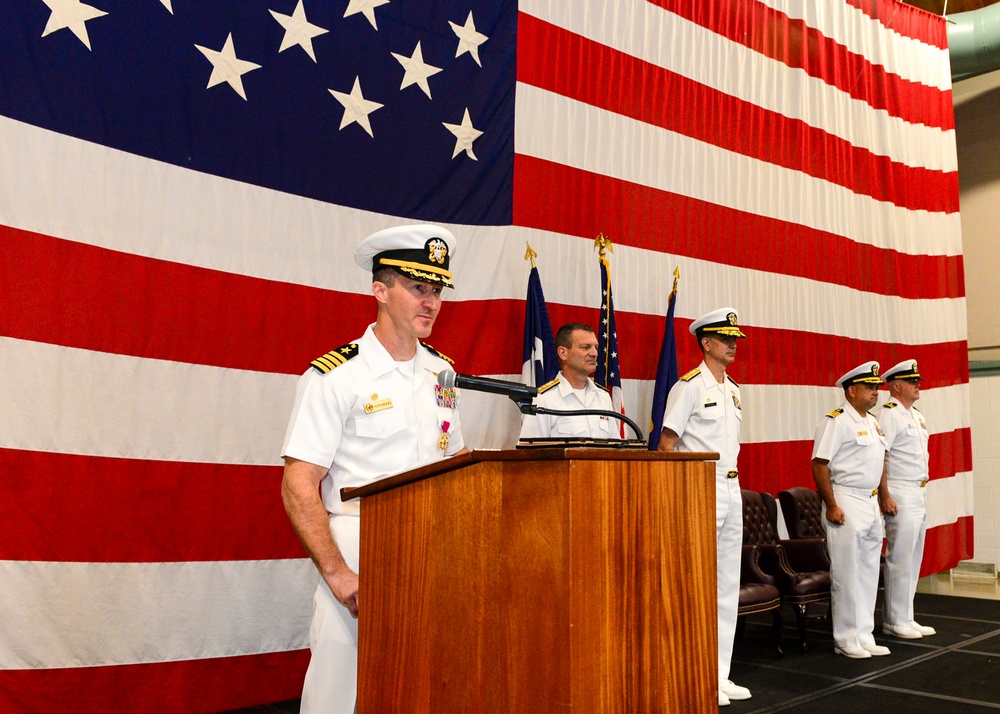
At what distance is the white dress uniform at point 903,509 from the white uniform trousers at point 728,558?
1641 mm

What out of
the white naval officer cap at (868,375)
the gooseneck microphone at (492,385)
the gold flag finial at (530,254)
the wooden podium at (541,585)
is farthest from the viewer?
the white naval officer cap at (868,375)

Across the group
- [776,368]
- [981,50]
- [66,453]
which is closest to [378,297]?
[66,453]

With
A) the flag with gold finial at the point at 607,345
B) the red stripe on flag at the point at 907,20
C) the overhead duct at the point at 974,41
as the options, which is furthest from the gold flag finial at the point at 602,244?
the overhead duct at the point at 974,41

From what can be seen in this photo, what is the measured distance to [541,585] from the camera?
1151 millimetres

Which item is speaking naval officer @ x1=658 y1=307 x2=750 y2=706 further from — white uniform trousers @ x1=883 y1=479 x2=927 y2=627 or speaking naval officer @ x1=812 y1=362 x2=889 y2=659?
white uniform trousers @ x1=883 y1=479 x2=927 y2=627

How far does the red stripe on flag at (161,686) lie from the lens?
2715 millimetres

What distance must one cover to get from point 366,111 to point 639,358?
1.99 m

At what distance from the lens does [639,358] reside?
4.73 m

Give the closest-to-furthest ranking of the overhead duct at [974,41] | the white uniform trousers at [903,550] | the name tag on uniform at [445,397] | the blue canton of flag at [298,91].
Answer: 1. the name tag on uniform at [445,397]
2. the blue canton of flag at [298,91]
3. the white uniform trousers at [903,550]
4. the overhead duct at [974,41]

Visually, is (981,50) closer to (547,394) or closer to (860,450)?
(860,450)

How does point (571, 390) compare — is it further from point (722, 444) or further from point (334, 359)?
point (334, 359)


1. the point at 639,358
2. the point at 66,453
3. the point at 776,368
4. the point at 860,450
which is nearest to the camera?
the point at 66,453

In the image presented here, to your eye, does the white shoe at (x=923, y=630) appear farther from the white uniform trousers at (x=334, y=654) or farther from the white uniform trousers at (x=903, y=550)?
the white uniform trousers at (x=334, y=654)

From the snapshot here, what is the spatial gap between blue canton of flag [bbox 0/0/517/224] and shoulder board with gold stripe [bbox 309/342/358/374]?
174 centimetres
